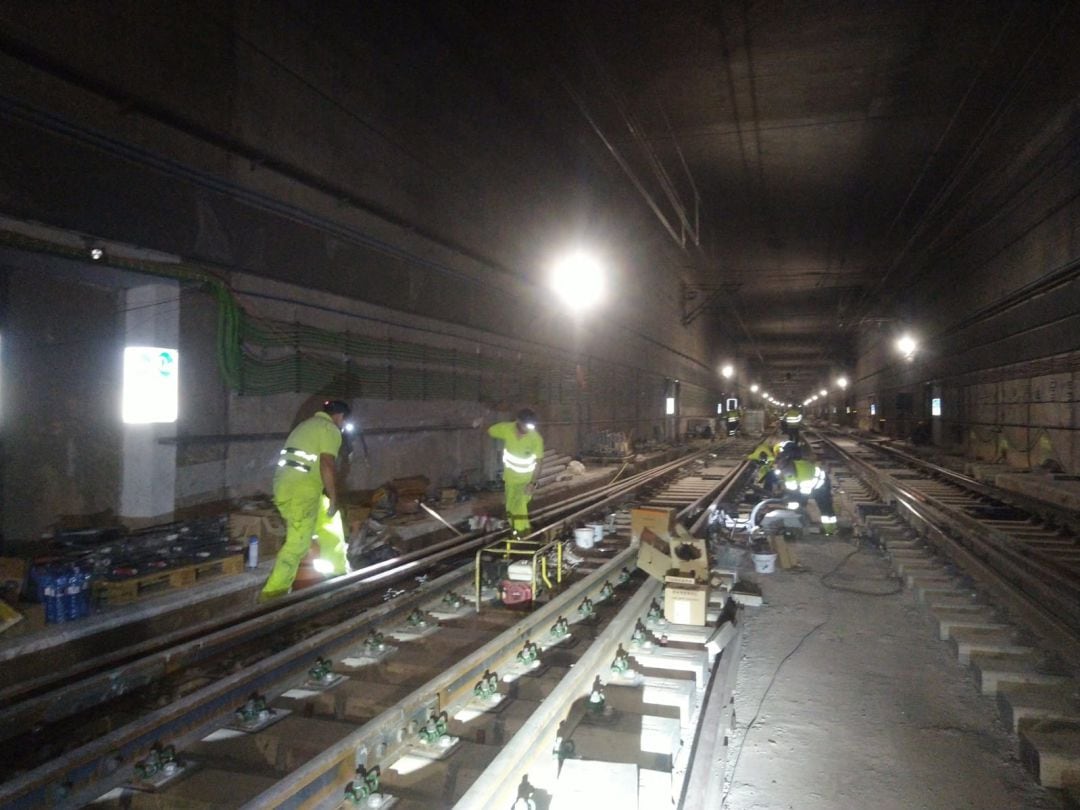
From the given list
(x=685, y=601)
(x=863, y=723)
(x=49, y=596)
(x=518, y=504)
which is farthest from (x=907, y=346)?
(x=49, y=596)

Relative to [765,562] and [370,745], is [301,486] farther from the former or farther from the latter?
[765,562]

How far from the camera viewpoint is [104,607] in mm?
5684

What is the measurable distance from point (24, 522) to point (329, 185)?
19.2 ft

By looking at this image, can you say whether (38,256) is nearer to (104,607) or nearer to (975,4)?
(104,607)

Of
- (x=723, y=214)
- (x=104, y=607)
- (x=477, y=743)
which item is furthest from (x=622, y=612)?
(x=723, y=214)

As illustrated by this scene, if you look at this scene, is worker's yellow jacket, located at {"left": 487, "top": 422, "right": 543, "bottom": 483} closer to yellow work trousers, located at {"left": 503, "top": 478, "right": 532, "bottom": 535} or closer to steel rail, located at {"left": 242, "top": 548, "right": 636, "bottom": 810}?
yellow work trousers, located at {"left": 503, "top": 478, "right": 532, "bottom": 535}

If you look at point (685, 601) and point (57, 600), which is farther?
point (57, 600)

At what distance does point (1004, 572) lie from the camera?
23.1ft

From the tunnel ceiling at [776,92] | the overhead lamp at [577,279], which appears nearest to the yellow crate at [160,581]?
the tunnel ceiling at [776,92]

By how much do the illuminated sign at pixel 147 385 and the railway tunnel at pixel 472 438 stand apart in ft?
0.13

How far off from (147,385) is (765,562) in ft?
24.7

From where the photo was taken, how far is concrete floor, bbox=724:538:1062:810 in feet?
10.9

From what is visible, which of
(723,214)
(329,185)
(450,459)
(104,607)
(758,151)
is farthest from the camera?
(723,214)

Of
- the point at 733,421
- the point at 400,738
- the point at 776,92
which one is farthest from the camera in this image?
the point at 733,421
